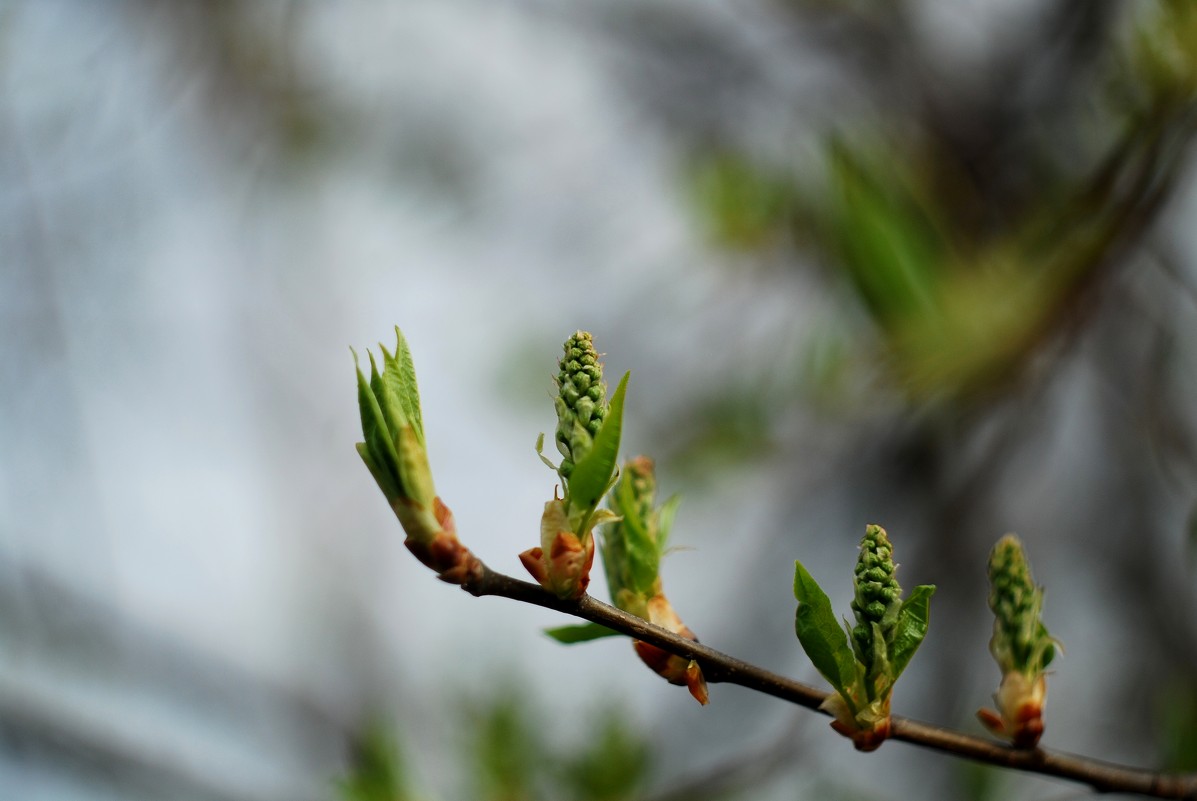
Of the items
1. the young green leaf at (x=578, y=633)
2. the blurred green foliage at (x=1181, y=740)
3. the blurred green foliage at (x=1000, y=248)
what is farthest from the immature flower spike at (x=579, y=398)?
the blurred green foliage at (x=1181, y=740)

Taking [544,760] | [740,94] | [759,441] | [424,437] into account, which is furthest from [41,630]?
[740,94]

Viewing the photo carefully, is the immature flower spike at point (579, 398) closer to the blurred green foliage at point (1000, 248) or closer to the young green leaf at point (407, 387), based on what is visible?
the young green leaf at point (407, 387)

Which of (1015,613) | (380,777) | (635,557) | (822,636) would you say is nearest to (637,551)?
(635,557)

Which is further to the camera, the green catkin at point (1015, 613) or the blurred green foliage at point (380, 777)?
the blurred green foliage at point (380, 777)

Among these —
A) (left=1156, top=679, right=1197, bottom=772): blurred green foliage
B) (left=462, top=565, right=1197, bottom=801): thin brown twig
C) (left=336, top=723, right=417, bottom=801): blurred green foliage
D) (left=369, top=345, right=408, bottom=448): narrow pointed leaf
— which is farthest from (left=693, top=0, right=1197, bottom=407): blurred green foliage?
(left=336, top=723, right=417, bottom=801): blurred green foliage

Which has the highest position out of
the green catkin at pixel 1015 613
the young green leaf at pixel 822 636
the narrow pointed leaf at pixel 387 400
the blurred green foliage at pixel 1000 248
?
the blurred green foliage at pixel 1000 248

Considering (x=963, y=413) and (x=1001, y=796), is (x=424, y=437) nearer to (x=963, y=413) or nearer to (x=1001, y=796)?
(x=963, y=413)

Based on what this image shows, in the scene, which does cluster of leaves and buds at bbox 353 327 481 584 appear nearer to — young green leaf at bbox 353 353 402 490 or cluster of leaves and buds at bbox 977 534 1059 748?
young green leaf at bbox 353 353 402 490
